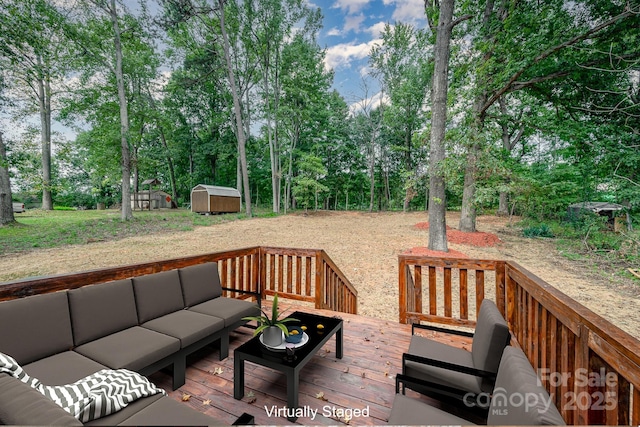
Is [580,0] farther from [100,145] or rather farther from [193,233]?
[100,145]

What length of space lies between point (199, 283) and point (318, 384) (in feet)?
5.67

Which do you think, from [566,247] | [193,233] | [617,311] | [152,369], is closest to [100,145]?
[193,233]

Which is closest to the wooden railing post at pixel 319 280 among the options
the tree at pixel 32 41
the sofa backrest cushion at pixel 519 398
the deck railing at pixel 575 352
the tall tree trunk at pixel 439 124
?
the deck railing at pixel 575 352

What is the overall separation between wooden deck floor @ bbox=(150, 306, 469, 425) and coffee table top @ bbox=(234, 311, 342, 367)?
0.33 meters

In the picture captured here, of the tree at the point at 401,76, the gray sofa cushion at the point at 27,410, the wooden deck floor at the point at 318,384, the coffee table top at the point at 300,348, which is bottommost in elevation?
the wooden deck floor at the point at 318,384

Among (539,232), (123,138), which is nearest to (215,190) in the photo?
A: (123,138)

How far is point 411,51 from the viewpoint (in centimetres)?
1566

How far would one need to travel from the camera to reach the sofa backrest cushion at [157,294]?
233 centimetres

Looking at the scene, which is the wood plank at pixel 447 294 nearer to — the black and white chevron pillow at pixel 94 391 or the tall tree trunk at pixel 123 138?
the black and white chevron pillow at pixel 94 391

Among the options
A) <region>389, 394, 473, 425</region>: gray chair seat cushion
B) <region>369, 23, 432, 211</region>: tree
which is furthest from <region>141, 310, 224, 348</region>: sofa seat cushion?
<region>369, 23, 432, 211</region>: tree

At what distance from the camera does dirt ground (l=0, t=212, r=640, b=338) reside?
14.2 feet

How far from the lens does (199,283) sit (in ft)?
9.43

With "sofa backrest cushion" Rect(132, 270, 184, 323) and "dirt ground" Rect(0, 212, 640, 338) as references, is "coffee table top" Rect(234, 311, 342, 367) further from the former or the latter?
"dirt ground" Rect(0, 212, 640, 338)

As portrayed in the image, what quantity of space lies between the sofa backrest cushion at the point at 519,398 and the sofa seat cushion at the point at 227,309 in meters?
2.18
